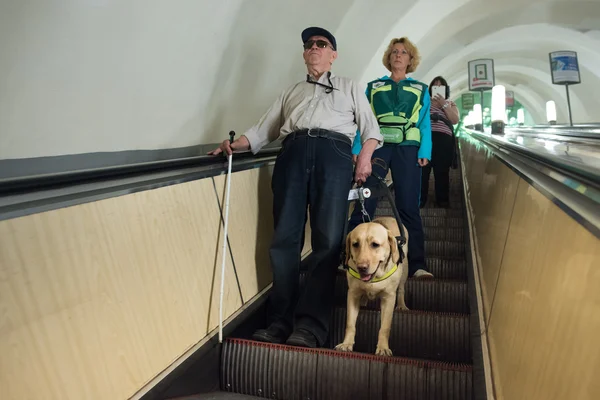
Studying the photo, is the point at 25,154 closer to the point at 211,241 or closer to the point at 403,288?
the point at 211,241

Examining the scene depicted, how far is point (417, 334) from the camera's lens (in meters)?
2.92

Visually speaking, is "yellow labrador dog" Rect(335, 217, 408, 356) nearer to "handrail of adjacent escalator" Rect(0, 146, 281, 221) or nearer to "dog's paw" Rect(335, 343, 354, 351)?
"dog's paw" Rect(335, 343, 354, 351)

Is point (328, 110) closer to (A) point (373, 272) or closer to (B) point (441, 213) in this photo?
(A) point (373, 272)

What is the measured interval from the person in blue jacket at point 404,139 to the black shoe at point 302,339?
4.11 ft

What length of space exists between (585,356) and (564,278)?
28 cm

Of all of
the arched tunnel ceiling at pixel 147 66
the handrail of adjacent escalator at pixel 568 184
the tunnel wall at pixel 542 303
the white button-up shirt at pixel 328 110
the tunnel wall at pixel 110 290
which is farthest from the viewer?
the white button-up shirt at pixel 328 110

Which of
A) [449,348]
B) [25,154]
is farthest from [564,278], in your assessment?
[25,154]

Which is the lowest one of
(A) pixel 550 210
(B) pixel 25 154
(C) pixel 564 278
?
(C) pixel 564 278

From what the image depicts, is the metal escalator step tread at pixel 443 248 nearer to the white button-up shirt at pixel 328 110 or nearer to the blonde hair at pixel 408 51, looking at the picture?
the blonde hair at pixel 408 51

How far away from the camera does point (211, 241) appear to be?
2822 millimetres

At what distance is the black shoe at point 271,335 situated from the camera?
2.80 metres

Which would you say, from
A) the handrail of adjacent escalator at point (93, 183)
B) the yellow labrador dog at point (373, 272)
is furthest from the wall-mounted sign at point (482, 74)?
the handrail of adjacent escalator at point (93, 183)

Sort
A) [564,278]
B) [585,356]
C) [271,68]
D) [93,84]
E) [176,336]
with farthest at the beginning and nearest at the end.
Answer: [271,68], [176,336], [93,84], [564,278], [585,356]

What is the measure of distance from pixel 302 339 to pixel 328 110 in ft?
4.42
